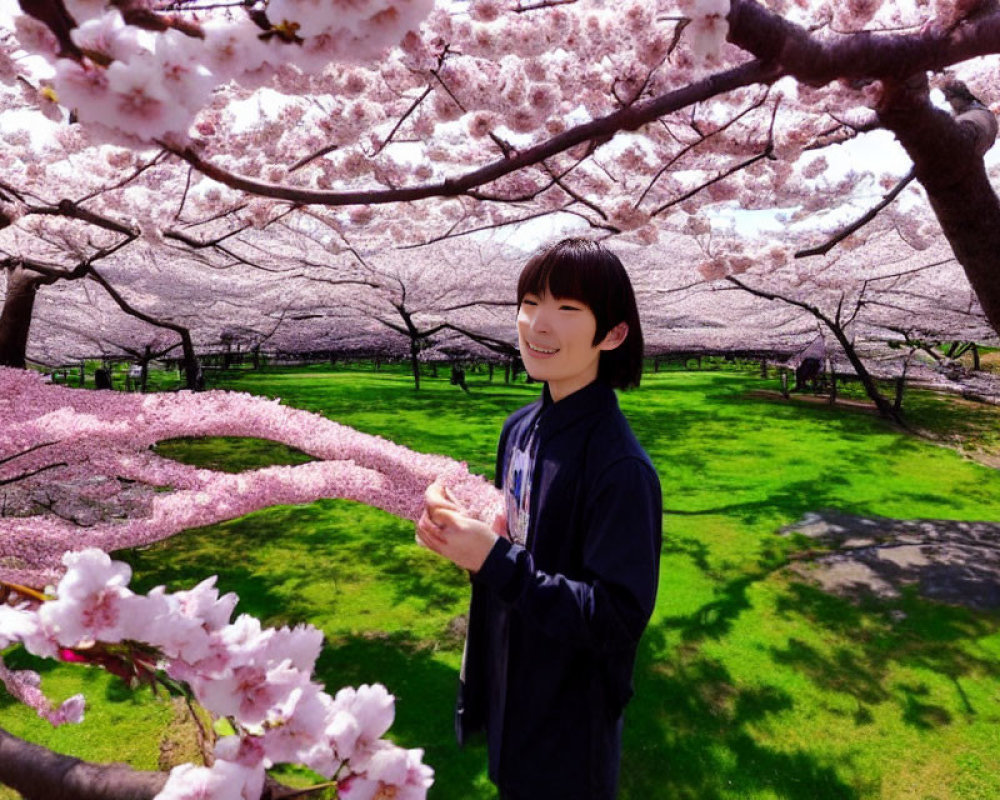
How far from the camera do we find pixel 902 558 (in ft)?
15.7

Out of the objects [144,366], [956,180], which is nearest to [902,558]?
[956,180]

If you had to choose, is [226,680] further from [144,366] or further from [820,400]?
[820,400]

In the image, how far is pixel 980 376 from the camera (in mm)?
14125

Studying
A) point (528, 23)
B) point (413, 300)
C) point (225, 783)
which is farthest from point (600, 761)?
point (413, 300)

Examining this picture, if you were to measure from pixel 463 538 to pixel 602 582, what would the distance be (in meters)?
0.27

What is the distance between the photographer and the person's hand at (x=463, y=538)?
1.15 metres

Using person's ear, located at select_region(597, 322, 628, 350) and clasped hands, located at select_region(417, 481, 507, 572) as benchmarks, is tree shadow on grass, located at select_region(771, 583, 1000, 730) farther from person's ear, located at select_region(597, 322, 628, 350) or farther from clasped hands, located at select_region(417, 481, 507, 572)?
clasped hands, located at select_region(417, 481, 507, 572)

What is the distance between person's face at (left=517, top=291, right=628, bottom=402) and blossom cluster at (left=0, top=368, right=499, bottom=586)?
0.66 meters

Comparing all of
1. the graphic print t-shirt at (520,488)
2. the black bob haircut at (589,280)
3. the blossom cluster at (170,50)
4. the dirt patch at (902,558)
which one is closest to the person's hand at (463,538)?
the graphic print t-shirt at (520,488)

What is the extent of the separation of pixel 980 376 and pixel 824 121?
12004 mm

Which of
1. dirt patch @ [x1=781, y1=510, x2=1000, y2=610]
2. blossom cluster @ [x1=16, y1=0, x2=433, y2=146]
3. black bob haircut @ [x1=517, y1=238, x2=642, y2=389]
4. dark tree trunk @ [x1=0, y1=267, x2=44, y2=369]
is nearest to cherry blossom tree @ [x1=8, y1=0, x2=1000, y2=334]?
blossom cluster @ [x1=16, y1=0, x2=433, y2=146]

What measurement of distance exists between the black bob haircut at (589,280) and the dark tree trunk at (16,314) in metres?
5.02

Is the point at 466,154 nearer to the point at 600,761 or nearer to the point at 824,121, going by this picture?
the point at 824,121

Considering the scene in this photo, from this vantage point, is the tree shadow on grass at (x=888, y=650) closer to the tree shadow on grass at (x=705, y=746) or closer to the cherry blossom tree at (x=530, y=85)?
the tree shadow on grass at (x=705, y=746)
